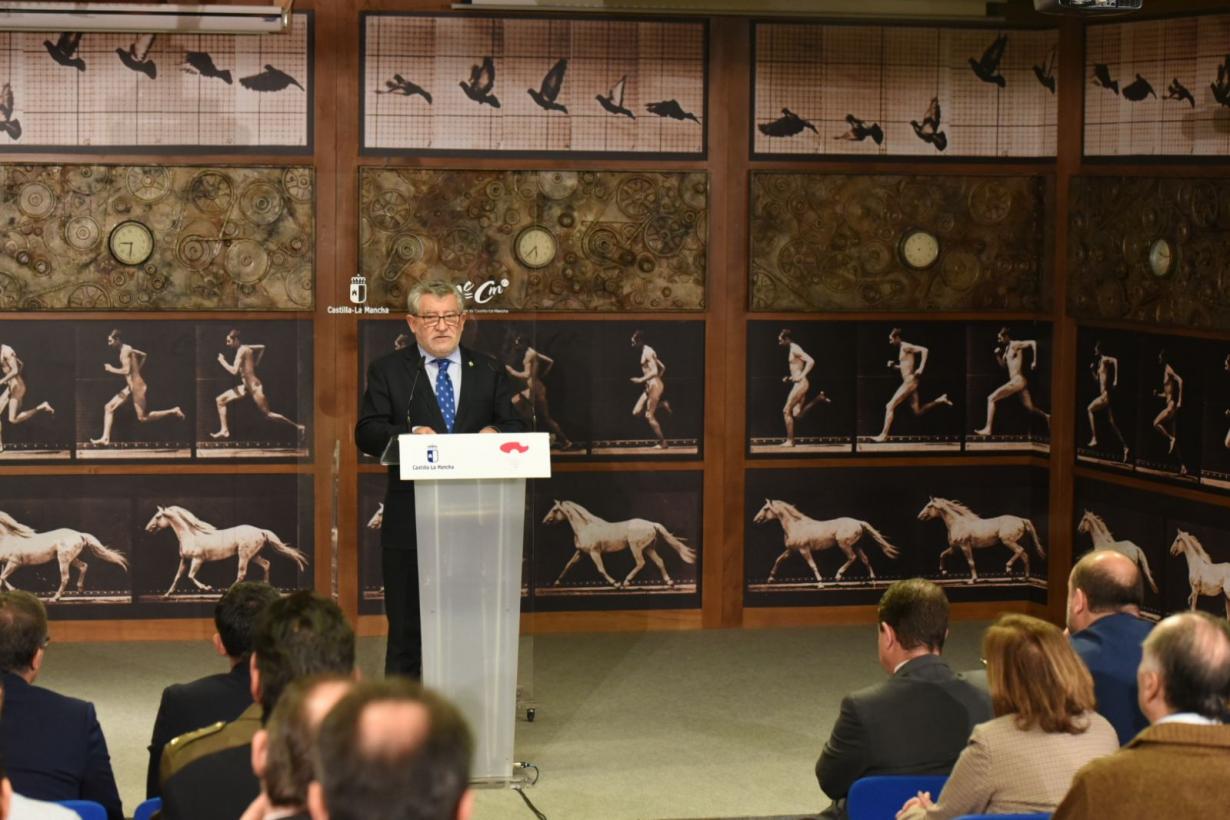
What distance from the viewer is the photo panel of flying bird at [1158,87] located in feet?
24.5

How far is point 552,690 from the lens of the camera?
7.26 meters

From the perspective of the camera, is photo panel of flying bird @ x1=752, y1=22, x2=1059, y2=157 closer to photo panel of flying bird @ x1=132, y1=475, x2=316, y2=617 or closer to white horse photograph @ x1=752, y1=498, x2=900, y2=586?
white horse photograph @ x1=752, y1=498, x2=900, y2=586

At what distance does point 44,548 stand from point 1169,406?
5334mm

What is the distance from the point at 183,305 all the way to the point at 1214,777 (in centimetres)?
583

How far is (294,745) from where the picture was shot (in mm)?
2561

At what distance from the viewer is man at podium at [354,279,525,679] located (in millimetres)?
5906

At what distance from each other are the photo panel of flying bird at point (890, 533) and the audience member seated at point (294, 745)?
19.2ft

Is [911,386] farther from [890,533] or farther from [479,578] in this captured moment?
[479,578]

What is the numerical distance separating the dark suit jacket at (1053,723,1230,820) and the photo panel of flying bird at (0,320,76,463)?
5923 mm

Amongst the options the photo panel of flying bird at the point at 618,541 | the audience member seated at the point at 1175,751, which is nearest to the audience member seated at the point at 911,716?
the audience member seated at the point at 1175,751

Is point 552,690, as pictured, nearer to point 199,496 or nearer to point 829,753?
point 199,496

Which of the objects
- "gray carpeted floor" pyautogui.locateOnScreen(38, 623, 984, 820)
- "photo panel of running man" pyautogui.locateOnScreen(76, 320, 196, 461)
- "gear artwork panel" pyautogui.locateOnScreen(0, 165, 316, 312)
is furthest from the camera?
"photo panel of running man" pyautogui.locateOnScreen(76, 320, 196, 461)

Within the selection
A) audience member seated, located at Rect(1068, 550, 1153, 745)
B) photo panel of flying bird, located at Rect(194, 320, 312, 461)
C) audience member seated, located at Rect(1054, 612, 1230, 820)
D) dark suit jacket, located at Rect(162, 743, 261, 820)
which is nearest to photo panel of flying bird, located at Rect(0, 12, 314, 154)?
photo panel of flying bird, located at Rect(194, 320, 312, 461)

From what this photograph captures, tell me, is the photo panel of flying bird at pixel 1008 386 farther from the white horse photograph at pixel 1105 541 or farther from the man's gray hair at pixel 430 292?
the man's gray hair at pixel 430 292
